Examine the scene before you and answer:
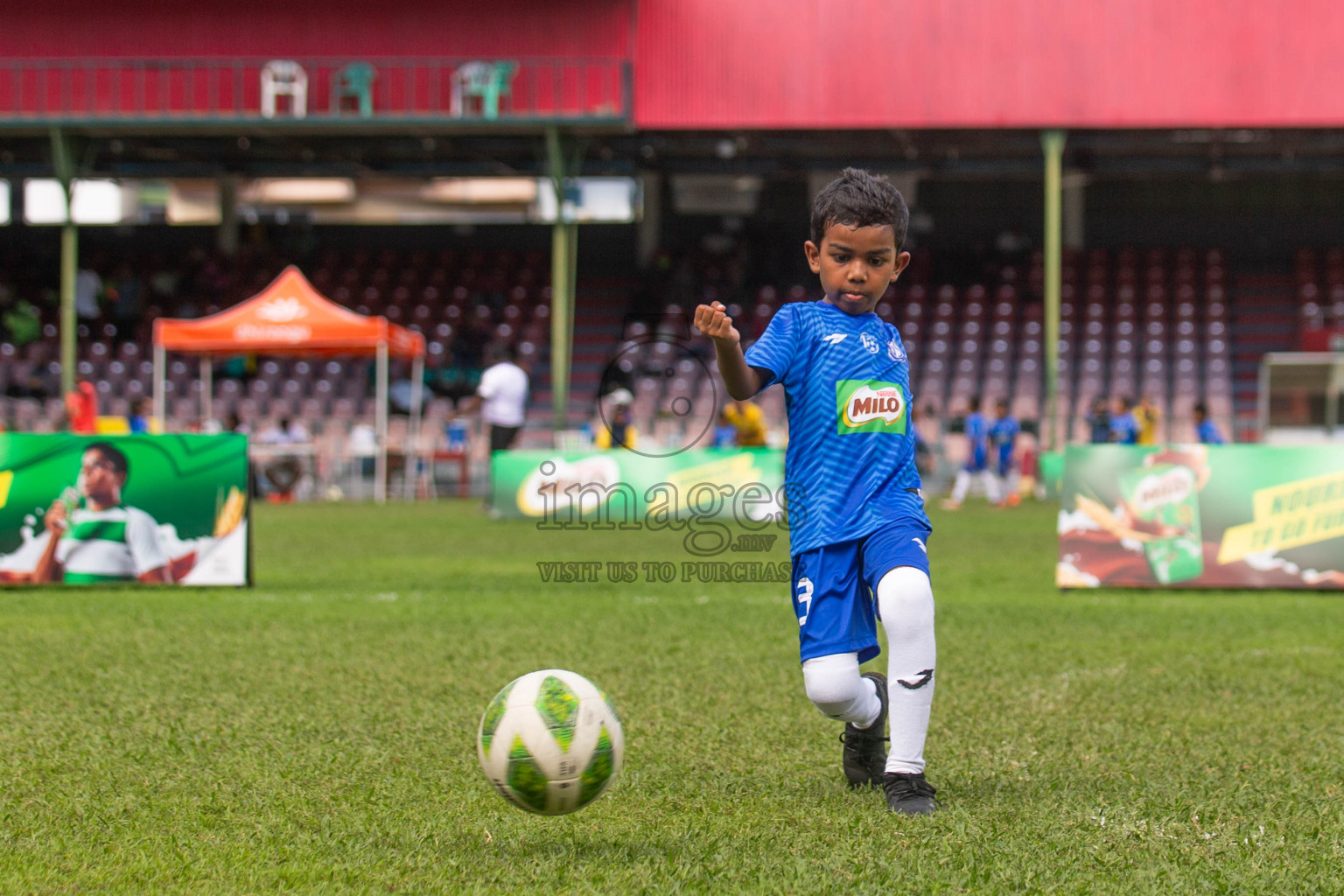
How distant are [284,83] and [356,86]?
1501 mm

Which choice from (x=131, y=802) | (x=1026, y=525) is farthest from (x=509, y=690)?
(x=1026, y=525)

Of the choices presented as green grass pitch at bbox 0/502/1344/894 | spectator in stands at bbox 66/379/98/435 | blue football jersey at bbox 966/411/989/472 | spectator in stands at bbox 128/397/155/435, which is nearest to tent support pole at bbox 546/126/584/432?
spectator in stands at bbox 128/397/155/435

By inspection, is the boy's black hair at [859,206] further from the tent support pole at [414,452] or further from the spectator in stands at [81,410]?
the tent support pole at [414,452]

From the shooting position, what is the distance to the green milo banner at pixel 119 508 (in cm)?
925

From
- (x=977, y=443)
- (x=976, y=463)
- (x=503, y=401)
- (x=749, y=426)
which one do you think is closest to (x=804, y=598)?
(x=749, y=426)

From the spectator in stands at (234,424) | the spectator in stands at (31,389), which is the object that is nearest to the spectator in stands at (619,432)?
the spectator in stands at (234,424)

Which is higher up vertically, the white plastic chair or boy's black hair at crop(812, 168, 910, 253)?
the white plastic chair

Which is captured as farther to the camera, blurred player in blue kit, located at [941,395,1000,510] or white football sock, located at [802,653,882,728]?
blurred player in blue kit, located at [941,395,1000,510]

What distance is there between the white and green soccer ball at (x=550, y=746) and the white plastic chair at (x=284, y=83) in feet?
74.8

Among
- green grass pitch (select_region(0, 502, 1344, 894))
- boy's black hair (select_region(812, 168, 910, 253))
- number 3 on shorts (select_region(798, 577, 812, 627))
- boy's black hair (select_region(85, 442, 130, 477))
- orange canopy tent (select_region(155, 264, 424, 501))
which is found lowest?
green grass pitch (select_region(0, 502, 1344, 894))

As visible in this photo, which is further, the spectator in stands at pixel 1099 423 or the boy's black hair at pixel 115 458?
the spectator in stands at pixel 1099 423

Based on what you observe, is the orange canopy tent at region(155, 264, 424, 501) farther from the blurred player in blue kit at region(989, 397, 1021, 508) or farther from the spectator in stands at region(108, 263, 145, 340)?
the spectator in stands at region(108, 263, 145, 340)

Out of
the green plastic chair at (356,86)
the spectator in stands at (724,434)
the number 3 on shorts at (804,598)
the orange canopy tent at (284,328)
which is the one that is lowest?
the number 3 on shorts at (804,598)

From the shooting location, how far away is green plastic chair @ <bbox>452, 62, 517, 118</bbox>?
2384cm
